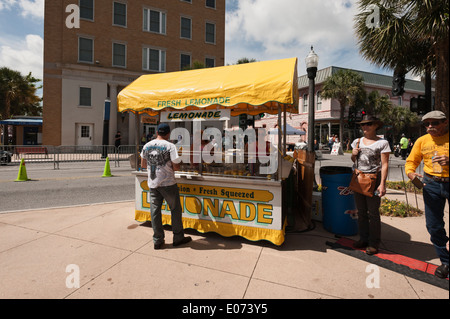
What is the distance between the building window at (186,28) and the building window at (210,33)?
2.05 meters

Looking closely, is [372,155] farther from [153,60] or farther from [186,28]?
[186,28]

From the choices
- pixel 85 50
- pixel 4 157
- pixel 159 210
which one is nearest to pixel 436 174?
pixel 159 210

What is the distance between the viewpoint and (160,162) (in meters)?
4.14

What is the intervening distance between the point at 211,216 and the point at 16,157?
1935 centimetres

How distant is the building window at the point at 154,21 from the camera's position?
27453mm

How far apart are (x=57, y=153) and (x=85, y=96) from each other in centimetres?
1148

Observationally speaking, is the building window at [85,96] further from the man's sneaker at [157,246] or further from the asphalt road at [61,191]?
the man's sneaker at [157,246]

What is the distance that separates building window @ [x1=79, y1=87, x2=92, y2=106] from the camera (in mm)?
24956

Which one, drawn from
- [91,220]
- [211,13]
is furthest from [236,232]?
[211,13]

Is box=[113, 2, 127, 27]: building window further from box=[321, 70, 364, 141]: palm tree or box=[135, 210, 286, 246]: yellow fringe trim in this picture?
box=[135, 210, 286, 246]: yellow fringe trim

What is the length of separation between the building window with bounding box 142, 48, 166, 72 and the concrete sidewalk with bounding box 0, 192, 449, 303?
2557 cm

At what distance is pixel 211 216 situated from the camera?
472cm
